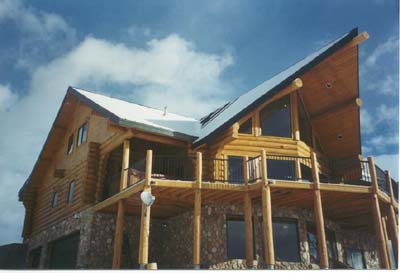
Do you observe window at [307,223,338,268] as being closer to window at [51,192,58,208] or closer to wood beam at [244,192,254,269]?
wood beam at [244,192,254,269]

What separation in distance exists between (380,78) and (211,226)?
6.91m

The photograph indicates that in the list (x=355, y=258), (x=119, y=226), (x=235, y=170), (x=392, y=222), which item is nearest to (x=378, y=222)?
(x=392, y=222)

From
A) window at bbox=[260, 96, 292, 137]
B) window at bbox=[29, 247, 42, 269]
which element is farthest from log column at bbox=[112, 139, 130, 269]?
window at bbox=[29, 247, 42, 269]

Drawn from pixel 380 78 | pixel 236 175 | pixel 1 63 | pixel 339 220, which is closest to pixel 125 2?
pixel 1 63

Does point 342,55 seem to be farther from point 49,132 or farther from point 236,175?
point 49,132

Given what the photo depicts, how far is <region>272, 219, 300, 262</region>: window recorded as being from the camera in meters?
13.0

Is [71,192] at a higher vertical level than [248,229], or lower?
higher

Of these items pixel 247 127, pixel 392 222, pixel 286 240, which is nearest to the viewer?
pixel 392 222

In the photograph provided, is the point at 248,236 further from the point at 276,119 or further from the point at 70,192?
the point at 70,192

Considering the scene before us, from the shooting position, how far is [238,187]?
11945 millimetres

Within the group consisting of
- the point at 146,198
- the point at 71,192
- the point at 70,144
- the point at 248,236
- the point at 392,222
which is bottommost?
the point at 248,236

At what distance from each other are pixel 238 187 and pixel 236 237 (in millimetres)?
1963

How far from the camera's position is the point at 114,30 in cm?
1275

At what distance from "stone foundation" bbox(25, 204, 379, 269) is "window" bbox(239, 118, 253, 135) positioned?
2582mm
